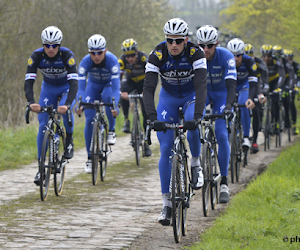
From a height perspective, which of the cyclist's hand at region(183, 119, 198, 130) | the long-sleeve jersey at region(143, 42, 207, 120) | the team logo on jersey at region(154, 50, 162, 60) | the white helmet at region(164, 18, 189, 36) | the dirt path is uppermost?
the white helmet at region(164, 18, 189, 36)

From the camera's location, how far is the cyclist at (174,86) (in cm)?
548

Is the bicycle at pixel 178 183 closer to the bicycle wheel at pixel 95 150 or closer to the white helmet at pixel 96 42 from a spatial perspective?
the bicycle wheel at pixel 95 150

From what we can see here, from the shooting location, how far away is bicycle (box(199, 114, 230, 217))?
6.62 metres

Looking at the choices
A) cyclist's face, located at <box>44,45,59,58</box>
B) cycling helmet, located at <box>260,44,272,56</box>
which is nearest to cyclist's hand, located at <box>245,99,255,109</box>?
cyclist's face, located at <box>44,45,59,58</box>

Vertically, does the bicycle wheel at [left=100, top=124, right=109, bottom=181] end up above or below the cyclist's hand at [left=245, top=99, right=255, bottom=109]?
below

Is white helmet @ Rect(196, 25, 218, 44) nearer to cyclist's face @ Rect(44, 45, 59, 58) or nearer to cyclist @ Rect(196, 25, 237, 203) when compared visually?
cyclist @ Rect(196, 25, 237, 203)

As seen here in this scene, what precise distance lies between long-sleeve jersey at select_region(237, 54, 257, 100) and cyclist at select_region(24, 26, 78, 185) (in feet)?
13.0

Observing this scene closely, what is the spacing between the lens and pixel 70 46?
789 inches

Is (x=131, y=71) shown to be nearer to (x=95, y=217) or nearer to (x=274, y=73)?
(x=274, y=73)

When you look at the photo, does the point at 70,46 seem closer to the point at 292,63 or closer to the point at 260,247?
the point at 292,63

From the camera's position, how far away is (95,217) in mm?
6383

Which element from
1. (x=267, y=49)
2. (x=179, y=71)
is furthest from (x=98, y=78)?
(x=267, y=49)

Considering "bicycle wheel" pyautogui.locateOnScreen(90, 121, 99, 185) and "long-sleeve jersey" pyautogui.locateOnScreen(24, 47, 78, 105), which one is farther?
"bicycle wheel" pyautogui.locateOnScreen(90, 121, 99, 185)

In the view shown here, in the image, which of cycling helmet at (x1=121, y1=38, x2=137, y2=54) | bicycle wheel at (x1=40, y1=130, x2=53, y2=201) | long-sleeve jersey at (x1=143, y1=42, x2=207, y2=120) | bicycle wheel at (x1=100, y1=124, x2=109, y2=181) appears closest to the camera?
long-sleeve jersey at (x1=143, y1=42, x2=207, y2=120)
